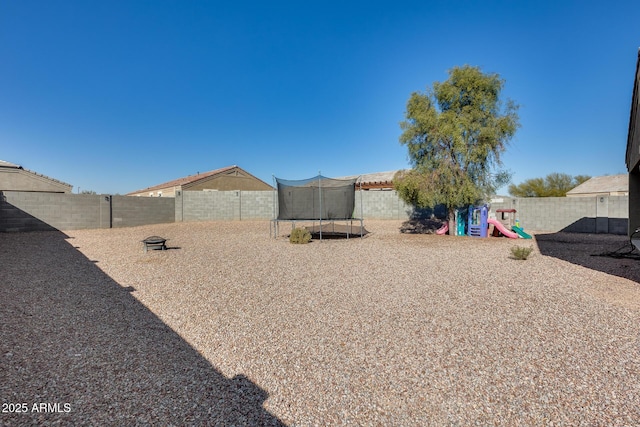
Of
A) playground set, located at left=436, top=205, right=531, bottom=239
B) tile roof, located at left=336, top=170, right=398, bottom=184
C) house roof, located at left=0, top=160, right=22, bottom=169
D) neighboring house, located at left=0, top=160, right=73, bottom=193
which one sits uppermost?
tile roof, located at left=336, top=170, right=398, bottom=184

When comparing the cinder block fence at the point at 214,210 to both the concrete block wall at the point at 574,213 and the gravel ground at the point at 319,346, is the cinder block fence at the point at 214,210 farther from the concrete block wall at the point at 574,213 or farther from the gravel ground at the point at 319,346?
the gravel ground at the point at 319,346

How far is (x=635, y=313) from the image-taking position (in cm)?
343

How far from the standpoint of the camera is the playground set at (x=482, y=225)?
1079cm

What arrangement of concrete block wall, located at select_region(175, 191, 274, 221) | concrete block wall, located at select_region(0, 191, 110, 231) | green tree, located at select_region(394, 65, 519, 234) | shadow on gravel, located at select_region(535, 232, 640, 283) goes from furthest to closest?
concrete block wall, located at select_region(175, 191, 274, 221) < concrete block wall, located at select_region(0, 191, 110, 231) < green tree, located at select_region(394, 65, 519, 234) < shadow on gravel, located at select_region(535, 232, 640, 283)

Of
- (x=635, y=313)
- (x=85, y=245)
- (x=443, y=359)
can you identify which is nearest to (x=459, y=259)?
(x=635, y=313)

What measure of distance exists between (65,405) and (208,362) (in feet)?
2.88

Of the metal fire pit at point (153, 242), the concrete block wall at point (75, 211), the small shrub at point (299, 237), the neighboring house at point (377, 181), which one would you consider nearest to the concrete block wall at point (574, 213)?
the neighboring house at point (377, 181)

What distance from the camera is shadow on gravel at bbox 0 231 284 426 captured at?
6.04 feet

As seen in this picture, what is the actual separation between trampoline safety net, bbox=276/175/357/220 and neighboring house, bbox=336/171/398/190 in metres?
9.25

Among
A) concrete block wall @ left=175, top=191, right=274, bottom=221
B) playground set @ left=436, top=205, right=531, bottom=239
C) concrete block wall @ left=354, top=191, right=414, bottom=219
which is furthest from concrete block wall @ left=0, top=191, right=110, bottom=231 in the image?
playground set @ left=436, top=205, right=531, bottom=239

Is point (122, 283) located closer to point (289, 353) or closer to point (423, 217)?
point (289, 353)

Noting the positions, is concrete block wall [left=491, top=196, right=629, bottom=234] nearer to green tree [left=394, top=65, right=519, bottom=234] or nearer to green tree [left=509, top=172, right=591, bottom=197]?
green tree [left=394, top=65, right=519, bottom=234]

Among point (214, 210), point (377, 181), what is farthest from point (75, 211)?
point (377, 181)

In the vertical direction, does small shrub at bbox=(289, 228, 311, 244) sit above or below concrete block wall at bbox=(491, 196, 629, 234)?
below
